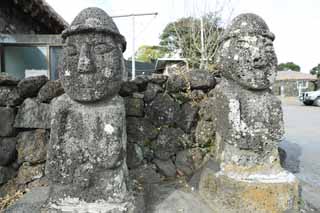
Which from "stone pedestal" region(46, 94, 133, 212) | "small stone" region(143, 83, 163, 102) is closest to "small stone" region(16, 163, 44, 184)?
"stone pedestal" region(46, 94, 133, 212)

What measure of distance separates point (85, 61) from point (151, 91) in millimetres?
1193

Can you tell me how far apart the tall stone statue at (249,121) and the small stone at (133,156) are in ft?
3.01

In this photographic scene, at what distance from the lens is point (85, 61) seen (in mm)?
1729

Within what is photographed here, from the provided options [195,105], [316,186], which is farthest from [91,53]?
[316,186]

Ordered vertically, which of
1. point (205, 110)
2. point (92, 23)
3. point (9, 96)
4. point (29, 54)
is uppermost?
point (29, 54)

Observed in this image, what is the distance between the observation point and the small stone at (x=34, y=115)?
8.75 feet

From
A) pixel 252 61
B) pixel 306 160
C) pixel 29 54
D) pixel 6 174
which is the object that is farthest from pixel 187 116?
pixel 29 54

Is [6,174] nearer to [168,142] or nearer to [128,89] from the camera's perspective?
[128,89]

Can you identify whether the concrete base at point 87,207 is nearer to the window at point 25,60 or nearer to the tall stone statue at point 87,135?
the tall stone statue at point 87,135

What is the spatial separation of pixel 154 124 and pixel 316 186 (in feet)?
5.83

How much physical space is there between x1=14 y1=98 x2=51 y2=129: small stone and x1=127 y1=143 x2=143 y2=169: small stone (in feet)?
2.78

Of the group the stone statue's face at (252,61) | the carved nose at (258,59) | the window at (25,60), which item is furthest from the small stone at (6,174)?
the window at (25,60)

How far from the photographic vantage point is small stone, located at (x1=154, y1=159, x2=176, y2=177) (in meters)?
2.79

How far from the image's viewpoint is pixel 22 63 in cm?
506
